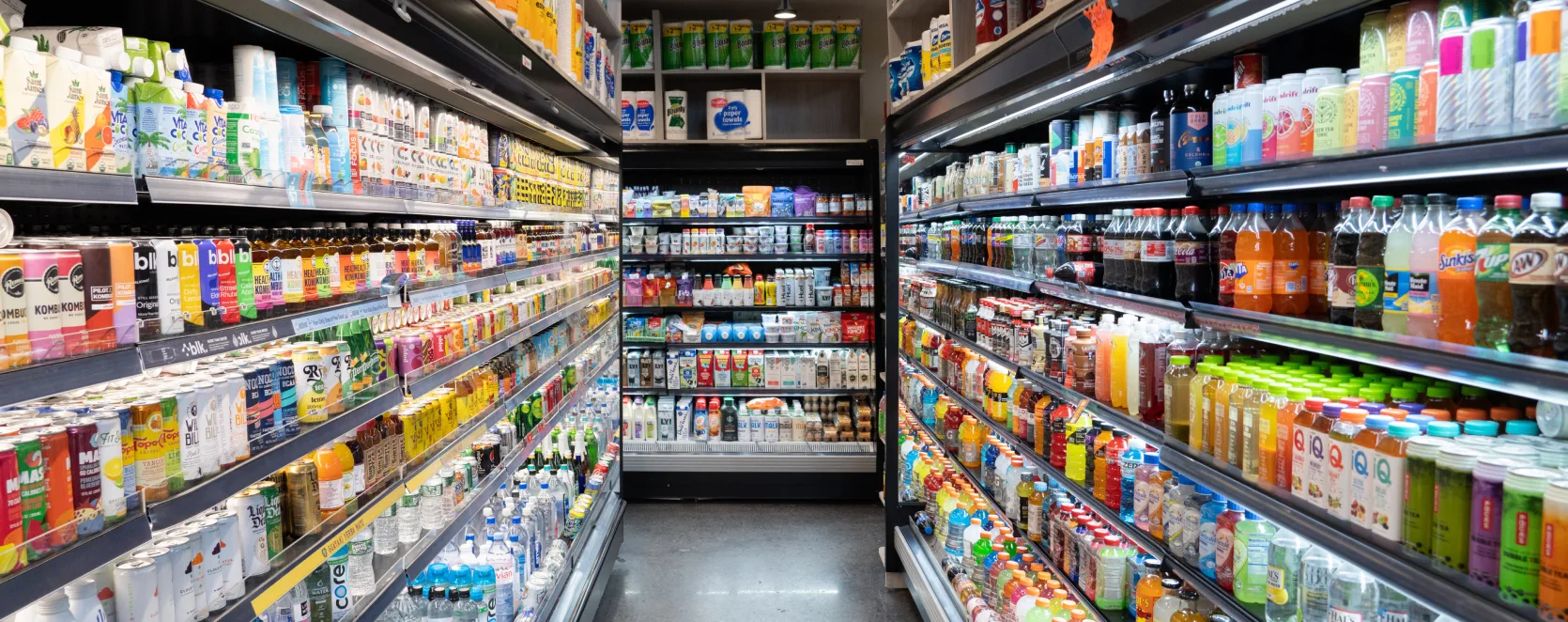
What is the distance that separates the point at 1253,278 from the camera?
2.13 m

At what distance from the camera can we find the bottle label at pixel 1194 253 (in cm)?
238

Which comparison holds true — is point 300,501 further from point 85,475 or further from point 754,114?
point 754,114

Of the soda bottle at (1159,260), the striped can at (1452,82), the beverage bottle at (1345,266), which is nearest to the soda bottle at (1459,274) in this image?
the striped can at (1452,82)

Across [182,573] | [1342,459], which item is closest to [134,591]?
[182,573]

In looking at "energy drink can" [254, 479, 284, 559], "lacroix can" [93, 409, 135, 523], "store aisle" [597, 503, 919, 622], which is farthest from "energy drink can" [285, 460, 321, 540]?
"store aisle" [597, 503, 919, 622]

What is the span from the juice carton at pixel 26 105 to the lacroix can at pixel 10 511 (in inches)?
15.6

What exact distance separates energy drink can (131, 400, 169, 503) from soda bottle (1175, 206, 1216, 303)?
2.15 metres

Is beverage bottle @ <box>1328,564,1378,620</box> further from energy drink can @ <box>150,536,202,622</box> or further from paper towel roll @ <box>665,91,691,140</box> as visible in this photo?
paper towel roll @ <box>665,91,691,140</box>

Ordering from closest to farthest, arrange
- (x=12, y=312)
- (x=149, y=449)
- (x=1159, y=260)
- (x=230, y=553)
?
(x=12, y=312) → (x=149, y=449) → (x=230, y=553) → (x=1159, y=260)

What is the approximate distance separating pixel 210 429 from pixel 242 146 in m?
0.54

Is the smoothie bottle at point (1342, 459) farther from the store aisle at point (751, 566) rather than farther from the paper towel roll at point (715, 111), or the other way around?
the paper towel roll at point (715, 111)

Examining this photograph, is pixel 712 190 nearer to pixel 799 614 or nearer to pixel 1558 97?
pixel 799 614

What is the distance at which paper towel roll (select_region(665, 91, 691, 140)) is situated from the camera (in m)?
6.82

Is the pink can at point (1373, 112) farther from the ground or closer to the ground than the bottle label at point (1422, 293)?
farther from the ground
